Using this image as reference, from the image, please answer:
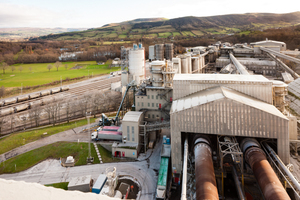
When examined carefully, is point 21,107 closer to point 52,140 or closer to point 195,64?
point 52,140

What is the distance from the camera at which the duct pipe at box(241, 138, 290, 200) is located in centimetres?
1367

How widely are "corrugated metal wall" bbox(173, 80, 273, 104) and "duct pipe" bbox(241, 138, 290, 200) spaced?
22.9ft

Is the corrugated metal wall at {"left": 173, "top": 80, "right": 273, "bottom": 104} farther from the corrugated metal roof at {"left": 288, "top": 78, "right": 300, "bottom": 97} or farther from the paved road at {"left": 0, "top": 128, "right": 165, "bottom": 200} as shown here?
the corrugated metal roof at {"left": 288, "top": 78, "right": 300, "bottom": 97}

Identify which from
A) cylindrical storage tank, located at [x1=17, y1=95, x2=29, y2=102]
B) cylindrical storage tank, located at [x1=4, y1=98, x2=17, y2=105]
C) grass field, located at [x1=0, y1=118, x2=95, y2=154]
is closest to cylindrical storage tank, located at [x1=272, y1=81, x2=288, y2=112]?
grass field, located at [x1=0, y1=118, x2=95, y2=154]

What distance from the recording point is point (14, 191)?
4.83 meters

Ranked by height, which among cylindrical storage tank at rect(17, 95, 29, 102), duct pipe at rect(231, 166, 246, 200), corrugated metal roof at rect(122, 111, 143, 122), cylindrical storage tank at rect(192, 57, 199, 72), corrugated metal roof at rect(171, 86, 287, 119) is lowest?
A: duct pipe at rect(231, 166, 246, 200)

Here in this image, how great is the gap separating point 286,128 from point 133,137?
827 inches

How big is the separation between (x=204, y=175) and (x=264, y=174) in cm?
473

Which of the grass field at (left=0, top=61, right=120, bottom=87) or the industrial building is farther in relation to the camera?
the grass field at (left=0, top=61, right=120, bottom=87)

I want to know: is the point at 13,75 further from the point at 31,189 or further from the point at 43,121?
the point at 31,189

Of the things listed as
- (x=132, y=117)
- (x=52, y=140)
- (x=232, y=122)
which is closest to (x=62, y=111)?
(x=52, y=140)

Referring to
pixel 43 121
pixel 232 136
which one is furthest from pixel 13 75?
pixel 232 136

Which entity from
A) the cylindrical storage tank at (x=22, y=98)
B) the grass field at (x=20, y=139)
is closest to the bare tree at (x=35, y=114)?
the grass field at (x=20, y=139)

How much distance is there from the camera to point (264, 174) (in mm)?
15461
